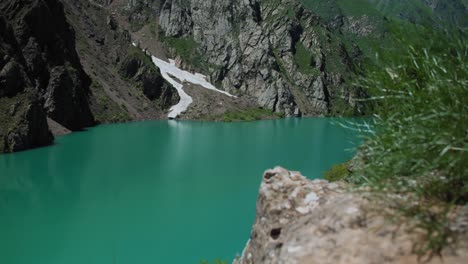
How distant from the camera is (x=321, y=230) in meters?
4.64

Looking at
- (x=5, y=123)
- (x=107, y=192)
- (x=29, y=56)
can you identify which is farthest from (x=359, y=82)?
(x=29, y=56)

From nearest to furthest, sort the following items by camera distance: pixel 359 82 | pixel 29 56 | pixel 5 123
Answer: pixel 359 82 → pixel 5 123 → pixel 29 56

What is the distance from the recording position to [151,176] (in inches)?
1596

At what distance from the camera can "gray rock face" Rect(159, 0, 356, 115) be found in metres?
154

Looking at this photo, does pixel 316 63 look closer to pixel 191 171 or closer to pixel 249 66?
pixel 249 66

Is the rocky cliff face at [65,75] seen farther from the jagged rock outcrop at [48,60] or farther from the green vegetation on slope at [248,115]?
the green vegetation on slope at [248,115]

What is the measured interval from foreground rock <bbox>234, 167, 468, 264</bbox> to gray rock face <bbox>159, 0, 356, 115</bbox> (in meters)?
141

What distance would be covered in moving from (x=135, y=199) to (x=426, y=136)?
29587 mm

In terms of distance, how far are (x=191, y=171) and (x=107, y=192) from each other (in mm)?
10816

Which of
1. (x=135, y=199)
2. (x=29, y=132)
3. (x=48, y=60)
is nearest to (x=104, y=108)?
(x=48, y=60)

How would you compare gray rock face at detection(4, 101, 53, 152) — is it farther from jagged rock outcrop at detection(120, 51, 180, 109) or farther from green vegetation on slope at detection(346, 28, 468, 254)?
jagged rock outcrop at detection(120, 51, 180, 109)

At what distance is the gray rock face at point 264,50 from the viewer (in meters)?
154

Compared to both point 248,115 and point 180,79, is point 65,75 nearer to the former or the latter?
point 248,115

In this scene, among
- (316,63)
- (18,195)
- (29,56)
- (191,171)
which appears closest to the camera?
(18,195)
